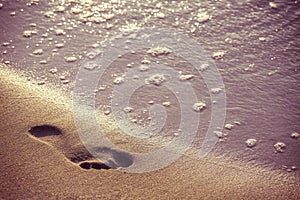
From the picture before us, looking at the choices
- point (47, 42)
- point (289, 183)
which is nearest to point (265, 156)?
point (289, 183)

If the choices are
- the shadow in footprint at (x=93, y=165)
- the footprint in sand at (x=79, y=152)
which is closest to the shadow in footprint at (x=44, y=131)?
the footprint in sand at (x=79, y=152)

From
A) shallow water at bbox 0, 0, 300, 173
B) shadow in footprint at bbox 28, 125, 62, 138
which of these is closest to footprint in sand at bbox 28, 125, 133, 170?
shadow in footprint at bbox 28, 125, 62, 138

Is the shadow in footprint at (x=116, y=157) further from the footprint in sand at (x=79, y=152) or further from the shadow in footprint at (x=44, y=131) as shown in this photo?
the shadow in footprint at (x=44, y=131)

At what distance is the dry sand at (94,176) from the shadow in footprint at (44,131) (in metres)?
0.03

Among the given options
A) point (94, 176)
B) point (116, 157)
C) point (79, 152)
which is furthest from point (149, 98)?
point (94, 176)

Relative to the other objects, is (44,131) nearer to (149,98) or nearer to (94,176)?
(94,176)

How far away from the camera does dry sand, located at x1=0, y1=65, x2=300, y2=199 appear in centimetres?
201

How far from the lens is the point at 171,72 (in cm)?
291

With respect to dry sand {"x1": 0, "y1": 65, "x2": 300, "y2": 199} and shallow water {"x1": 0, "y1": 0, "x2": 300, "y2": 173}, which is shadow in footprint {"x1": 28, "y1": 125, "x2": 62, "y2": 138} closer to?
dry sand {"x1": 0, "y1": 65, "x2": 300, "y2": 199}

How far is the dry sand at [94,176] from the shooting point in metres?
2.01

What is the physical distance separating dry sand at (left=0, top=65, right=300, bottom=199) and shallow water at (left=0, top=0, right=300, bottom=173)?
0.18m

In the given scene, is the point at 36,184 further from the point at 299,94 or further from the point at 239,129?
the point at 299,94

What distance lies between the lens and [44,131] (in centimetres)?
234

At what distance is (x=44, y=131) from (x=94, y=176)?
521 millimetres
